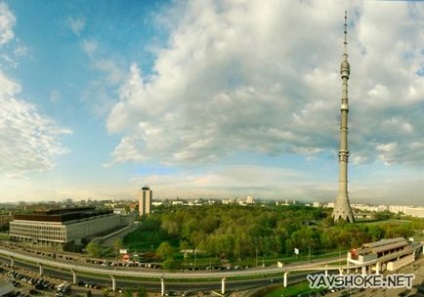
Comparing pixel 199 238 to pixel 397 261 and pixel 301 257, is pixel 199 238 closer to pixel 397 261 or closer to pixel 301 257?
pixel 301 257

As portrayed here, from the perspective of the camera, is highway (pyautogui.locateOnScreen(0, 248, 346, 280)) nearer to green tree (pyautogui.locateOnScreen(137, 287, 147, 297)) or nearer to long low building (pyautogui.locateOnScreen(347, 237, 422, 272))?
green tree (pyautogui.locateOnScreen(137, 287, 147, 297))

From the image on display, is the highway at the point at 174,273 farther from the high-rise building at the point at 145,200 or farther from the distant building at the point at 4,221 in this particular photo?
the high-rise building at the point at 145,200

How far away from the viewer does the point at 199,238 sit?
44844mm

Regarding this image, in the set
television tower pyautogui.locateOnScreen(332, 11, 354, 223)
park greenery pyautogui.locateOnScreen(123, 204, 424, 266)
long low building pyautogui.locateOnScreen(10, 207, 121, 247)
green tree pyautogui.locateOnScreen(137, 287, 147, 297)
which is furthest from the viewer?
television tower pyautogui.locateOnScreen(332, 11, 354, 223)

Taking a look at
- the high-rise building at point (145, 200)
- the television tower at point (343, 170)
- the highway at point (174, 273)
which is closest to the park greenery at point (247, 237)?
the television tower at point (343, 170)

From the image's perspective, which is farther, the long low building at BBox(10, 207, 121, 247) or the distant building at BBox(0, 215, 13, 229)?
the distant building at BBox(0, 215, 13, 229)

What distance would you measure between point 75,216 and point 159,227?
1495 centimetres

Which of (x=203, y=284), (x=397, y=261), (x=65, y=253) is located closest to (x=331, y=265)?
(x=397, y=261)

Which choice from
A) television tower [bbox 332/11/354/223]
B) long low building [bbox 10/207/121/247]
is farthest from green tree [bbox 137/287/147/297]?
television tower [bbox 332/11/354/223]

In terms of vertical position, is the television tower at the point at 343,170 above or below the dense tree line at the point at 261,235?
above

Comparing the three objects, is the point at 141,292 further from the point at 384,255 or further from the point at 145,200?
the point at 145,200

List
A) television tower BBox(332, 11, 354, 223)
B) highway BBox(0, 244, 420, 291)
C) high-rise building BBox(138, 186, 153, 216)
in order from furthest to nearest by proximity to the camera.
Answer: high-rise building BBox(138, 186, 153, 216) < television tower BBox(332, 11, 354, 223) < highway BBox(0, 244, 420, 291)

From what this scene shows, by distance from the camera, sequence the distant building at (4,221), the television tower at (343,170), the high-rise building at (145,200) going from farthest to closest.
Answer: the high-rise building at (145,200) < the distant building at (4,221) < the television tower at (343,170)

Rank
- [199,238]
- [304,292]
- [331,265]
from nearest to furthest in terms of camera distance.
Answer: [304,292] → [331,265] → [199,238]
